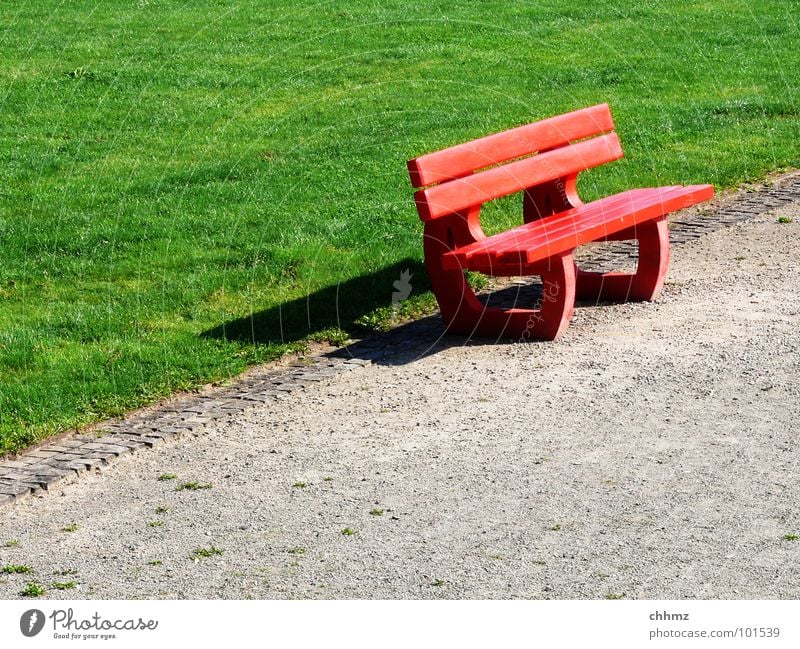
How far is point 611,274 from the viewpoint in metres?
7.67

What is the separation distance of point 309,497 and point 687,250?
3988 millimetres

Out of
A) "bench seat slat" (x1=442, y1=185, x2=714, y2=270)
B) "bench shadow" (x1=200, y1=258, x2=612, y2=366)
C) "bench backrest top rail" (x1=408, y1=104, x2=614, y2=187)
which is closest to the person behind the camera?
"bench seat slat" (x1=442, y1=185, x2=714, y2=270)

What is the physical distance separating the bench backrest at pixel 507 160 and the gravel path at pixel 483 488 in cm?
76

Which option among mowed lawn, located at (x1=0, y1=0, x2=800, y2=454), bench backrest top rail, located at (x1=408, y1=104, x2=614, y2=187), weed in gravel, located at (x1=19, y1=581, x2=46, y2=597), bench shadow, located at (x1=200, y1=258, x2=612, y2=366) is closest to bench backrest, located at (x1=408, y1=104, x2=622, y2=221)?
bench backrest top rail, located at (x1=408, y1=104, x2=614, y2=187)

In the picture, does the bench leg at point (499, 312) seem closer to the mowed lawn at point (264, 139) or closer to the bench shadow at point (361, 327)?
the bench shadow at point (361, 327)

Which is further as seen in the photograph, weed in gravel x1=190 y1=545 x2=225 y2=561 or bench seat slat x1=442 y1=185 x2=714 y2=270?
bench seat slat x1=442 y1=185 x2=714 y2=270

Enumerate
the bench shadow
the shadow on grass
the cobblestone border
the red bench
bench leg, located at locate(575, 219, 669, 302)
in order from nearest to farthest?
the cobblestone border < the red bench < the bench shadow < the shadow on grass < bench leg, located at locate(575, 219, 669, 302)

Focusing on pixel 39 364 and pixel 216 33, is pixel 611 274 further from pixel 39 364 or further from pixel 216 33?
pixel 216 33

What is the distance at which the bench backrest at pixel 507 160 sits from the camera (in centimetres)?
679

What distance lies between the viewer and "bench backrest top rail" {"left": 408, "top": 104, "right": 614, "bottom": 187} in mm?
6863

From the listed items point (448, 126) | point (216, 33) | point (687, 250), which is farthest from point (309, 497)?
point (216, 33)

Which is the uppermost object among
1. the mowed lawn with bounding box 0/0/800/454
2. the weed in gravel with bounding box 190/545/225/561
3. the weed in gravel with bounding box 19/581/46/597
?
the mowed lawn with bounding box 0/0/800/454

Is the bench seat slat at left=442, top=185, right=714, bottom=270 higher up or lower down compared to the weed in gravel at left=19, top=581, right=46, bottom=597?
higher up

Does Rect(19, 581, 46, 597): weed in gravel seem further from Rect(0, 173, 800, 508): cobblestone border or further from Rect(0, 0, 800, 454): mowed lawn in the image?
Rect(0, 0, 800, 454): mowed lawn
